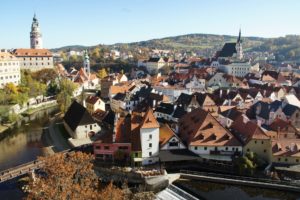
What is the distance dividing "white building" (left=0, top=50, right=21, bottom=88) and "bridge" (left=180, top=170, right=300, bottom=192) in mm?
55760

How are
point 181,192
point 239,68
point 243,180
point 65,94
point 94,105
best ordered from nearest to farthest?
point 181,192 < point 243,180 < point 94,105 < point 65,94 < point 239,68

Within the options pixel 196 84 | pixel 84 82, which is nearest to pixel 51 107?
pixel 84 82

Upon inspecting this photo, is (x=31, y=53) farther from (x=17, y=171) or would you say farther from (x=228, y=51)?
(x=228, y=51)

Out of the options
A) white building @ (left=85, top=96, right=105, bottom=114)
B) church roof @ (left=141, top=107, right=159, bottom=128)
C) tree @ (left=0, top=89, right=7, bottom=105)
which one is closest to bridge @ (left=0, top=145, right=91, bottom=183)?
church roof @ (left=141, top=107, right=159, bottom=128)

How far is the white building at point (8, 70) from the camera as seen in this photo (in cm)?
7394

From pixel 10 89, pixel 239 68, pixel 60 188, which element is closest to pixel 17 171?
pixel 60 188

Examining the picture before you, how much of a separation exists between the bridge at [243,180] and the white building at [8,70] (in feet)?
183

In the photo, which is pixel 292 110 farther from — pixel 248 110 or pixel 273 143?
pixel 273 143

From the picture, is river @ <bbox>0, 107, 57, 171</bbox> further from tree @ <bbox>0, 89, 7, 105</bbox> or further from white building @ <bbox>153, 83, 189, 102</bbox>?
white building @ <bbox>153, 83, 189, 102</bbox>

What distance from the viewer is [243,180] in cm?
3161

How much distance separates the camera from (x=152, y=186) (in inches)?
1236

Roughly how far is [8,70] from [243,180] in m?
62.0

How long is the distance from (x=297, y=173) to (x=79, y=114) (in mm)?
29541

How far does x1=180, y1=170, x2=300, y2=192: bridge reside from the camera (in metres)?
30.3
